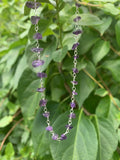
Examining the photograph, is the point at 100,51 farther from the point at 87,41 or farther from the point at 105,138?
the point at 105,138

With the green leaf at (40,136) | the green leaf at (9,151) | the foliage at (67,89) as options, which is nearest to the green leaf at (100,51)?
the foliage at (67,89)

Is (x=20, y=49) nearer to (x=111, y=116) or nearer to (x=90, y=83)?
(x=90, y=83)

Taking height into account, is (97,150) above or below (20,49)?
below

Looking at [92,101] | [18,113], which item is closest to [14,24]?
[18,113]

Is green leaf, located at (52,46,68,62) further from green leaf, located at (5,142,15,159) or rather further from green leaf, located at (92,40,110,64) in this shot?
green leaf, located at (5,142,15,159)

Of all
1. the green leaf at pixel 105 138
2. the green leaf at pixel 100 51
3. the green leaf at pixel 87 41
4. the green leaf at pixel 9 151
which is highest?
the green leaf at pixel 87 41

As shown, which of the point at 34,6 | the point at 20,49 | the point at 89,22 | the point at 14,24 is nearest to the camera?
the point at 34,6

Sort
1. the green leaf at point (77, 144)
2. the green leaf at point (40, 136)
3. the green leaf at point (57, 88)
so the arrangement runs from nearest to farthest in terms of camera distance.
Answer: the green leaf at point (77, 144) < the green leaf at point (40, 136) < the green leaf at point (57, 88)

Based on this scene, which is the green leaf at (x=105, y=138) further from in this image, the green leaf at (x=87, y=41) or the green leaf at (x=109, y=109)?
the green leaf at (x=87, y=41)
